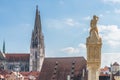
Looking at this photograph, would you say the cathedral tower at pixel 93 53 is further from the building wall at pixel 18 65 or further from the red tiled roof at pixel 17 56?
the red tiled roof at pixel 17 56

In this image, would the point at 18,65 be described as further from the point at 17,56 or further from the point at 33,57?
the point at 33,57

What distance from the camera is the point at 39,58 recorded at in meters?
140

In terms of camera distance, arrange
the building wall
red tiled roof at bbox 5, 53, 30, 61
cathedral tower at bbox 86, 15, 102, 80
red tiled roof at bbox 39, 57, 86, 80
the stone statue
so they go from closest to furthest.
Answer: cathedral tower at bbox 86, 15, 102, 80 < the stone statue < red tiled roof at bbox 39, 57, 86, 80 < the building wall < red tiled roof at bbox 5, 53, 30, 61

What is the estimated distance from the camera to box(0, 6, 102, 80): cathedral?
715 centimetres

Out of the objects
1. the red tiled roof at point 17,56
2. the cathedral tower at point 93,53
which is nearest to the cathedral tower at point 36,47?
the red tiled roof at point 17,56

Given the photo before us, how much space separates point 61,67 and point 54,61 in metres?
1.72

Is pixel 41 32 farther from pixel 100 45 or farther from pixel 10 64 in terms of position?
pixel 100 45

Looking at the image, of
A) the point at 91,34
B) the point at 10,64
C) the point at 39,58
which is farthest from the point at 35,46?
the point at 91,34

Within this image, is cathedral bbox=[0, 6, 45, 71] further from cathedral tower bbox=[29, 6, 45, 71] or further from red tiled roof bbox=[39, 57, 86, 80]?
red tiled roof bbox=[39, 57, 86, 80]

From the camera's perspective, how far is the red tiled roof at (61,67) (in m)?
69.9

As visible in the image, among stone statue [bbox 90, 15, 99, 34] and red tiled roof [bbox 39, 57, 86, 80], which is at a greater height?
red tiled roof [bbox 39, 57, 86, 80]

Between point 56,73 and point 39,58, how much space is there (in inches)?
2742

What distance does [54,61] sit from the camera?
239ft

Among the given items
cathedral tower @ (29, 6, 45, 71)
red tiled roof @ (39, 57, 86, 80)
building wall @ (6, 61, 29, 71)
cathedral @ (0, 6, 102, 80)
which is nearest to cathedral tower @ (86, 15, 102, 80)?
cathedral @ (0, 6, 102, 80)
